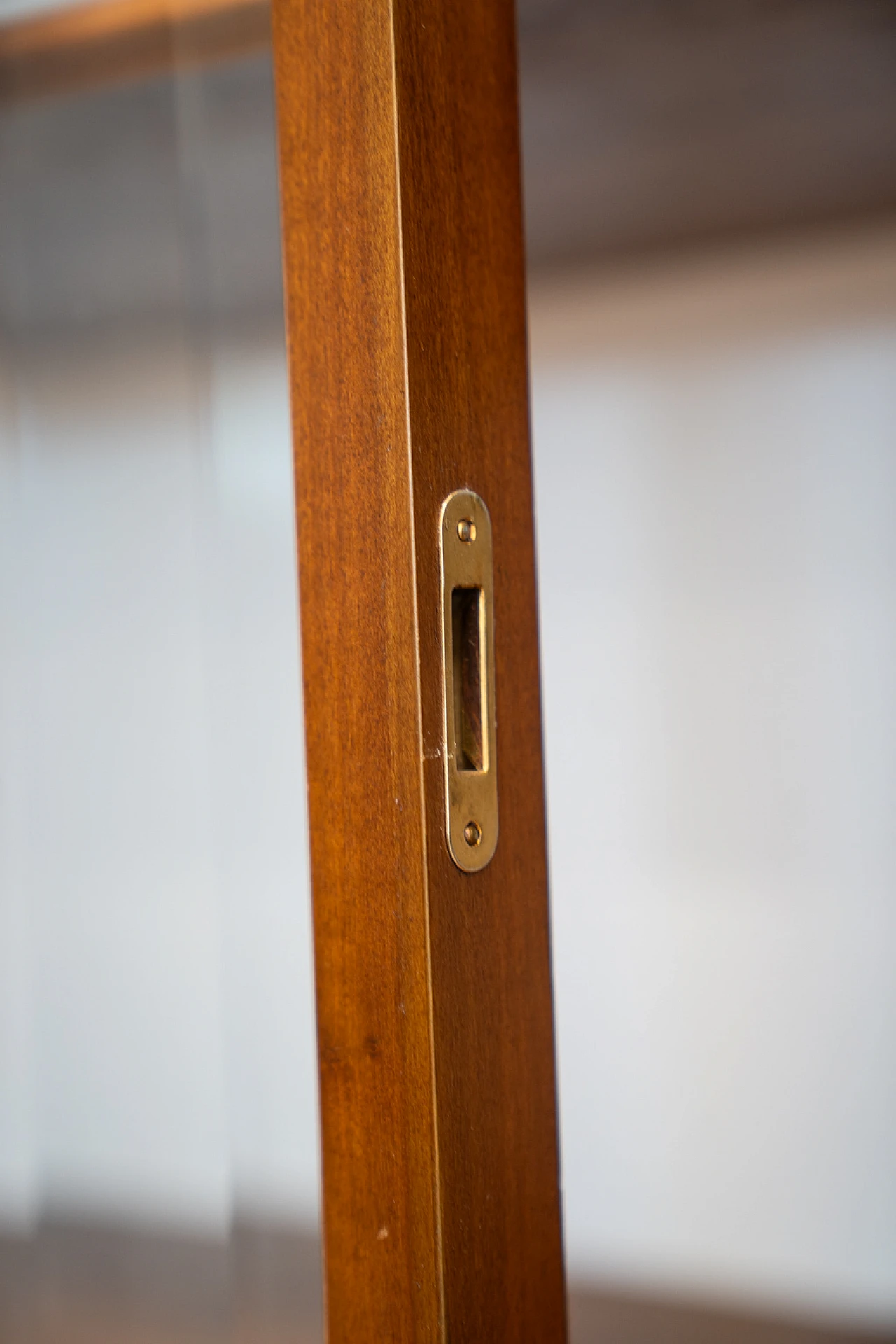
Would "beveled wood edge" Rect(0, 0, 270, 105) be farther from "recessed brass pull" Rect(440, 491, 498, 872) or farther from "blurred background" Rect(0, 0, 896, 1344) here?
"recessed brass pull" Rect(440, 491, 498, 872)

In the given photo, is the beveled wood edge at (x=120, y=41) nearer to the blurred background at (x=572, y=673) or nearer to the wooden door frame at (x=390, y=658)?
the blurred background at (x=572, y=673)

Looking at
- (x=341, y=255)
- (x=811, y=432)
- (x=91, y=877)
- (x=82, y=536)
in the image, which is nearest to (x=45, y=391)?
(x=82, y=536)

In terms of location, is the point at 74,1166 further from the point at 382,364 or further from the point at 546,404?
the point at 382,364

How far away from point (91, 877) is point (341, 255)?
0.50 meters

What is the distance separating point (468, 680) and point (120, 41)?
21.7 inches

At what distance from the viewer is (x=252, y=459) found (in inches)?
23.4

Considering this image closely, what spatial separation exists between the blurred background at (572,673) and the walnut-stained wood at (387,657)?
0.35 m

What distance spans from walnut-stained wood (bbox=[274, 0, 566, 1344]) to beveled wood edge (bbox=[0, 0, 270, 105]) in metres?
0.44

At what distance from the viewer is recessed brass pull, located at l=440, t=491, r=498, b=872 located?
16 cm

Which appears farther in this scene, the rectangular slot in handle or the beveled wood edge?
the beveled wood edge

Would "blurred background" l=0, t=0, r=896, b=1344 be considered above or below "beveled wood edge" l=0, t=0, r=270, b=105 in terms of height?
below

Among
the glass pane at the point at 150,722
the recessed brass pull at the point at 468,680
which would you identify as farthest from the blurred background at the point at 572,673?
the recessed brass pull at the point at 468,680

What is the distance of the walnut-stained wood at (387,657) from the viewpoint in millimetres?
150

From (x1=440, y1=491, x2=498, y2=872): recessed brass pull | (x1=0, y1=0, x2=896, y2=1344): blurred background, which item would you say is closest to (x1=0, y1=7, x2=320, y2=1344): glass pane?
(x1=0, y1=0, x2=896, y2=1344): blurred background
